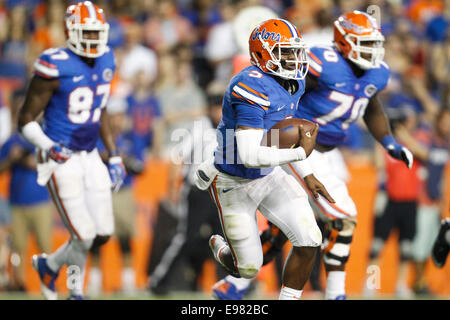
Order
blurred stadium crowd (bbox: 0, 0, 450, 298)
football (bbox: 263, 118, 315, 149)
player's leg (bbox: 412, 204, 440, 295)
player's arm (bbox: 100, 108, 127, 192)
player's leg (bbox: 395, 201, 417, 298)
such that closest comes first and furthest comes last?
football (bbox: 263, 118, 315, 149) → player's arm (bbox: 100, 108, 127, 192) → blurred stadium crowd (bbox: 0, 0, 450, 298) → player's leg (bbox: 395, 201, 417, 298) → player's leg (bbox: 412, 204, 440, 295)

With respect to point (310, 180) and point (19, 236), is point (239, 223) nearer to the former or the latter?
point (310, 180)

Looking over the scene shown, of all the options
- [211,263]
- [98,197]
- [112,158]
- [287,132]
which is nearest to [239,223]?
[287,132]

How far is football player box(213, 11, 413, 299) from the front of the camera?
18.1 feet

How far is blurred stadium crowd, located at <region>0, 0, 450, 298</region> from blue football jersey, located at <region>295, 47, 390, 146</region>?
1933 mm

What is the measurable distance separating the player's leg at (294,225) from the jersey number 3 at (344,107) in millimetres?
767

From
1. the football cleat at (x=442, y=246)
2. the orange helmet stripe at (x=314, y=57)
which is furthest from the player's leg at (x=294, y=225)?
the football cleat at (x=442, y=246)

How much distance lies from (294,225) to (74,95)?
1842mm

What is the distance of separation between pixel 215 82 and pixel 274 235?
4.11 meters

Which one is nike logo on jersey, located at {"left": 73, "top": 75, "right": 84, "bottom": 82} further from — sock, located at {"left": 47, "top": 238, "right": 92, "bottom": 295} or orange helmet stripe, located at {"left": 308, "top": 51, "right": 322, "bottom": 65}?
orange helmet stripe, located at {"left": 308, "top": 51, "right": 322, "bottom": 65}

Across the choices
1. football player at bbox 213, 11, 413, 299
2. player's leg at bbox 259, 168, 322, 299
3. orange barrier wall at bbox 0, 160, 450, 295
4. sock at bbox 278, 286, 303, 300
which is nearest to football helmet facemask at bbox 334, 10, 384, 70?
football player at bbox 213, 11, 413, 299

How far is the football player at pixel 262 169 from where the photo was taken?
15.5 ft

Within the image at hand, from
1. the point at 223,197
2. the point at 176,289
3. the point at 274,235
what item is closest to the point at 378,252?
the point at 176,289

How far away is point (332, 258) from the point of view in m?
5.50

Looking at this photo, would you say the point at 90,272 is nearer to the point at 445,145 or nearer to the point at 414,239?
the point at 414,239
